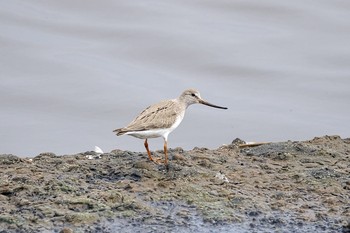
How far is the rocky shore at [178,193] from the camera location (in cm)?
647

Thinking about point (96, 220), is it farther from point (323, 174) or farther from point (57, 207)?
point (323, 174)

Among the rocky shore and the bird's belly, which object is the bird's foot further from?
the bird's belly

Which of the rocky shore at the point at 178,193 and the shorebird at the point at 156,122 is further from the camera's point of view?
the shorebird at the point at 156,122

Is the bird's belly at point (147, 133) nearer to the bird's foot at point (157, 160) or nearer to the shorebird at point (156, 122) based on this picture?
the shorebird at point (156, 122)

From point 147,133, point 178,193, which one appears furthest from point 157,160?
point 178,193

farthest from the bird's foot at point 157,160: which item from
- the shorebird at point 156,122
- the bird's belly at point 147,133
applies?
the bird's belly at point 147,133

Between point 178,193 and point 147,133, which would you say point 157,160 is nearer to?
point 147,133

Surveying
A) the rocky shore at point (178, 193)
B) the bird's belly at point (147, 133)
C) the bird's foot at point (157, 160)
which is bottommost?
the rocky shore at point (178, 193)

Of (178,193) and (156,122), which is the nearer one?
(178,193)

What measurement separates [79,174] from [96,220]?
0.93m

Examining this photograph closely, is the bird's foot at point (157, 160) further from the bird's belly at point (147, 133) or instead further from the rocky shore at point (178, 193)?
the bird's belly at point (147, 133)

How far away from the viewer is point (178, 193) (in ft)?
23.0

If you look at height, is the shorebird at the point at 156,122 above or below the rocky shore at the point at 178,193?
above

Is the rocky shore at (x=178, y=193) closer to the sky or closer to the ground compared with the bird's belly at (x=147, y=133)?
closer to the ground
